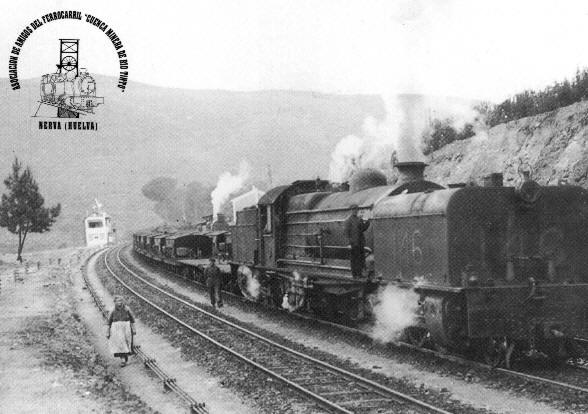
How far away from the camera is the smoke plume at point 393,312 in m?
12.3

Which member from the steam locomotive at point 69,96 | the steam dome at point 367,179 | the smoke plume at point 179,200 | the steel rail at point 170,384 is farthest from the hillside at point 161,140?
the steel rail at point 170,384

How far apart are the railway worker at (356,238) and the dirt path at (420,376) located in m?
1.69

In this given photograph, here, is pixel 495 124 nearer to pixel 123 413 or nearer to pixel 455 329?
pixel 455 329

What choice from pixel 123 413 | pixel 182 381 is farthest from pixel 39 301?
pixel 123 413

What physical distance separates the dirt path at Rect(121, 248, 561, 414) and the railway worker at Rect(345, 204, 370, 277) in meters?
1.69

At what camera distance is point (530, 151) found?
25.4 m

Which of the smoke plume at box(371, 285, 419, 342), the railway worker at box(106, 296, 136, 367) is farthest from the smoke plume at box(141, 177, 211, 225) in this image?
the smoke plume at box(371, 285, 419, 342)

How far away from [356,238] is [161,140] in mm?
146887

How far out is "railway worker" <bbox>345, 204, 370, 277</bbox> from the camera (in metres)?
14.3

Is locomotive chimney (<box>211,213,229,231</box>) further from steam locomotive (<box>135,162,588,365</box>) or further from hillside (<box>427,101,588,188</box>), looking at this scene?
steam locomotive (<box>135,162,588,365</box>)

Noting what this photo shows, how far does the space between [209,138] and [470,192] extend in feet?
505

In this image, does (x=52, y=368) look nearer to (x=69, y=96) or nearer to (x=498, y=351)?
(x=498, y=351)

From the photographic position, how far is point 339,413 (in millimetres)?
9055

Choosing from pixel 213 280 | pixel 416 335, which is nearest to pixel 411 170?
pixel 416 335
